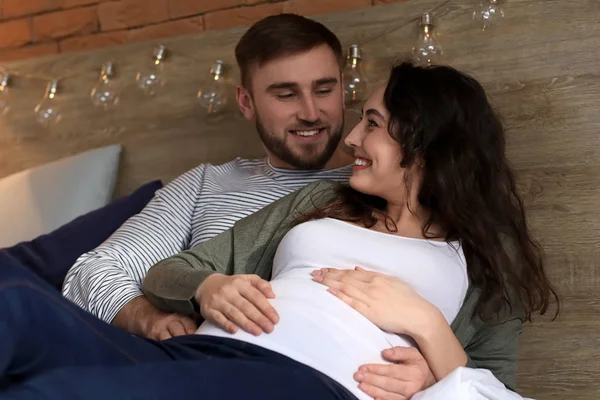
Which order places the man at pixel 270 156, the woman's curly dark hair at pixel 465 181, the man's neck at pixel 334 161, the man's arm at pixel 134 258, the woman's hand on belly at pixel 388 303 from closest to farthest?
1. the woman's hand on belly at pixel 388 303
2. the woman's curly dark hair at pixel 465 181
3. the man's arm at pixel 134 258
4. the man at pixel 270 156
5. the man's neck at pixel 334 161

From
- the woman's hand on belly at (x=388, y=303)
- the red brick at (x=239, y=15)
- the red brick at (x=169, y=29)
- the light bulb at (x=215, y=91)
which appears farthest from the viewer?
the red brick at (x=169, y=29)

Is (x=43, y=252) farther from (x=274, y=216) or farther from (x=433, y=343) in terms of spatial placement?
(x=433, y=343)

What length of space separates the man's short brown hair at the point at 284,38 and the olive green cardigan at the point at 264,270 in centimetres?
36

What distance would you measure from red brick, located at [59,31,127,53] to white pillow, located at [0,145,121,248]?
488 millimetres

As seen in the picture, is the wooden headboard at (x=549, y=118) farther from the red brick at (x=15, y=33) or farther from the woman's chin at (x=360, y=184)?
the red brick at (x=15, y=33)

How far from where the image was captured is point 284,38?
1860 mm

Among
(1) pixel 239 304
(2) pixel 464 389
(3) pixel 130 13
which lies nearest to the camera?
(2) pixel 464 389

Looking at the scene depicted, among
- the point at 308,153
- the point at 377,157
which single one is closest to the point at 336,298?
the point at 377,157

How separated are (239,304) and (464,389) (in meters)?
0.39

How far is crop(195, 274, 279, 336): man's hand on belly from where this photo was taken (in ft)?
4.25

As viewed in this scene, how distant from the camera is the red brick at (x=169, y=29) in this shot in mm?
2459

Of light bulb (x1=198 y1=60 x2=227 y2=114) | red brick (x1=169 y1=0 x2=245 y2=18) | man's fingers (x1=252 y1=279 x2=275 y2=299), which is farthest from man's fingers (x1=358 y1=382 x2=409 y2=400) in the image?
red brick (x1=169 y1=0 x2=245 y2=18)

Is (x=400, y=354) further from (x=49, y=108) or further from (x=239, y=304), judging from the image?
(x=49, y=108)

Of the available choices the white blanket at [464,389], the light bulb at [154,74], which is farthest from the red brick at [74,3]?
the white blanket at [464,389]
